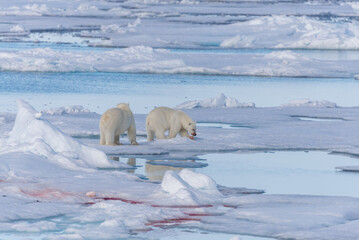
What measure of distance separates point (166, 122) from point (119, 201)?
11.4 ft

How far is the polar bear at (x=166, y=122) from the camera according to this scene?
944 centimetres

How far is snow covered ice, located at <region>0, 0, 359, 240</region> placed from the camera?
18.5ft

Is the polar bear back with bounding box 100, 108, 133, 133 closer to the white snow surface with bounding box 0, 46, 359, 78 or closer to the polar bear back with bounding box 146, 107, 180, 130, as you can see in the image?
the polar bear back with bounding box 146, 107, 180, 130

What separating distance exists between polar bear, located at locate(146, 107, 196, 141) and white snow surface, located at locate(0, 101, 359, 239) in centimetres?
23

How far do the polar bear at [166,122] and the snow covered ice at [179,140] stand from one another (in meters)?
0.19

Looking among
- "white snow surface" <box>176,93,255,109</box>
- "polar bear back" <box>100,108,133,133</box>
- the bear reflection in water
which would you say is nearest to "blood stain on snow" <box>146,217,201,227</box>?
the bear reflection in water

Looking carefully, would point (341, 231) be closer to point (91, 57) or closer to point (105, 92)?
point (105, 92)

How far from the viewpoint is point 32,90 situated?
1565cm

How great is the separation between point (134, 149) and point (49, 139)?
4.03 feet

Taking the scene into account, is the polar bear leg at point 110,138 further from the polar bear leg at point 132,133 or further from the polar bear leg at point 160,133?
the polar bear leg at point 160,133

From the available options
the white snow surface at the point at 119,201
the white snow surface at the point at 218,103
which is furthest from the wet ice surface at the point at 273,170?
the white snow surface at the point at 218,103

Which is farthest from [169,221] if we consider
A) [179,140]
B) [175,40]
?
[175,40]

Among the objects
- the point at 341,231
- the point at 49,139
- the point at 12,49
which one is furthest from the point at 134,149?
the point at 12,49

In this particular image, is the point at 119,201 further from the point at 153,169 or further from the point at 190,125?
the point at 190,125
